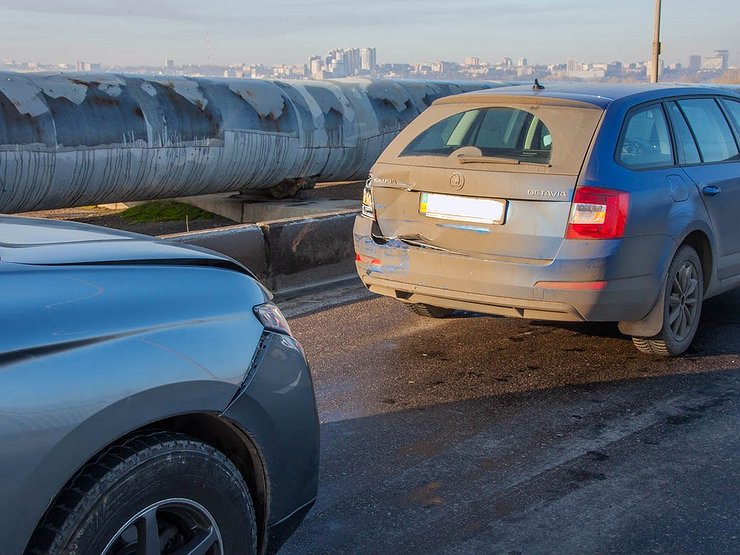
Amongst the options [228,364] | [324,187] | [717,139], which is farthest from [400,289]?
[324,187]

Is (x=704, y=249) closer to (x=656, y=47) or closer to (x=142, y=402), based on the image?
(x=142, y=402)

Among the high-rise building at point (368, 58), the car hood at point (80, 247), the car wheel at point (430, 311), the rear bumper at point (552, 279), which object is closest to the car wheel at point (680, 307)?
the rear bumper at point (552, 279)

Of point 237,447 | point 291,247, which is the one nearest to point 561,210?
point 237,447

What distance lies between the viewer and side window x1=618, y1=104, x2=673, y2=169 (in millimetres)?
5605

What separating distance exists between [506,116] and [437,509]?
282 centimetres

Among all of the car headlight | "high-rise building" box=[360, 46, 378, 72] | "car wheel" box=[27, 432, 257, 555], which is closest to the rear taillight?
the car headlight

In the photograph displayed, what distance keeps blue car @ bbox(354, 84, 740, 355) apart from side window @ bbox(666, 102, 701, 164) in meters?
0.01

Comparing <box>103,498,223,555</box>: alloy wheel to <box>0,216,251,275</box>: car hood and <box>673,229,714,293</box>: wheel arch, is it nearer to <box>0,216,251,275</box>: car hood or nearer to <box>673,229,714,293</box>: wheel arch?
<box>0,216,251,275</box>: car hood

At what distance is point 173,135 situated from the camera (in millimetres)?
9039

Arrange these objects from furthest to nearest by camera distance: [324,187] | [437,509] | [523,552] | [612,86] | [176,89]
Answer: [324,187] < [176,89] < [612,86] < [437,509] < [523,552]

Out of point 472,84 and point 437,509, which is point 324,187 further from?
point 437,509

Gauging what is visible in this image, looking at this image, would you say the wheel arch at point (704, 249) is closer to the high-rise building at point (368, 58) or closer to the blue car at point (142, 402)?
the blue car at point (142, 402)

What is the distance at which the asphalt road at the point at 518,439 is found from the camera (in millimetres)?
3668

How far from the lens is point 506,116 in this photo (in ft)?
19.2
